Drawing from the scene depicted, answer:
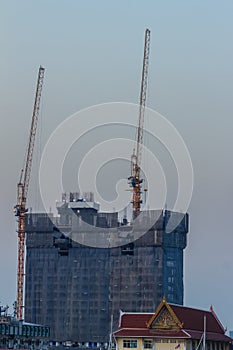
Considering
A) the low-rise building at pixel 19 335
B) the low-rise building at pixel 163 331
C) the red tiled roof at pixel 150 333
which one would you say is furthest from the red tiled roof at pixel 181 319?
the low-rise building at pixel 19 335

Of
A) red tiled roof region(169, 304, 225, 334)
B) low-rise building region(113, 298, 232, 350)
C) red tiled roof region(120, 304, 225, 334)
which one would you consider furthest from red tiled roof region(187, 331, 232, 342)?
red tiled roof region(120, 304, 225, 334)

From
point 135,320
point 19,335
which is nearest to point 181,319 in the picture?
point 135,320

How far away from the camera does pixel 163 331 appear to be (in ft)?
424

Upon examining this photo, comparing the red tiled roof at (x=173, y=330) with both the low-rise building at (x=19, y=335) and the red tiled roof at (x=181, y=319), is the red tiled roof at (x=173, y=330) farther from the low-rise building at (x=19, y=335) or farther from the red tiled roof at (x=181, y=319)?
A: the low-rise building at (x=19, y=335)

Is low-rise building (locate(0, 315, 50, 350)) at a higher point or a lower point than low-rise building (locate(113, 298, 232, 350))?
higher

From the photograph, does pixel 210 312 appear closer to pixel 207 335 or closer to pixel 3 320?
pixel 207 335

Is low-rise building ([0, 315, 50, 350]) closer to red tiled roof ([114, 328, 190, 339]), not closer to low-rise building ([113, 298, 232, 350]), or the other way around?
low-rise building ([113, 298, 232, 350])

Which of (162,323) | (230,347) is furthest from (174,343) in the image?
(230,347)

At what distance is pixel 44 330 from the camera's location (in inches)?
7795

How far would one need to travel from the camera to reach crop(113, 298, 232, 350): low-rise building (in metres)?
128

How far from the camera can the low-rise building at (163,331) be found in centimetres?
12850

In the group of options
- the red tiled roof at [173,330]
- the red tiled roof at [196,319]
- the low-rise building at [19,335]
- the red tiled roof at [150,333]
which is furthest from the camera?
the low-rise building at [19,335]

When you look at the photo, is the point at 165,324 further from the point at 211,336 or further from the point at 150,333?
the point at 211,336

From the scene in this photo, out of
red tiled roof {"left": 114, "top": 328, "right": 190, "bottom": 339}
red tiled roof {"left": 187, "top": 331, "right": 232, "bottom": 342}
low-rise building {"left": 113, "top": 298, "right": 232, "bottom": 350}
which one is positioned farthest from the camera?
red tiled roof {"left": 187, "top": 331, "right": 232, "bottom": 342}
